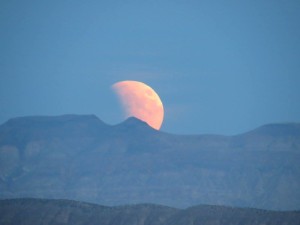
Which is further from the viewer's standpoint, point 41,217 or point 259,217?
point 41,217

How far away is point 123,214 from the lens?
538 ft

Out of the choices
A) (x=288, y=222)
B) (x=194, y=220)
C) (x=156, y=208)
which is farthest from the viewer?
(x=156, y=208)

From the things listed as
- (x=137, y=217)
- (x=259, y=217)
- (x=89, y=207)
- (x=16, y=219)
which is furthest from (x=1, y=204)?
(x=259, y=217)

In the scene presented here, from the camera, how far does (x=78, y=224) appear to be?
531ft

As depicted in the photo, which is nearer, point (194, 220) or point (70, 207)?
point (194, 220)

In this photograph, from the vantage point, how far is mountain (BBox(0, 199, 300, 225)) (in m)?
152

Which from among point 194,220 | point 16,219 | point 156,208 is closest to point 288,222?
point 194,220

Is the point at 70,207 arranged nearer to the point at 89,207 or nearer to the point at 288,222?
the point at 89,207

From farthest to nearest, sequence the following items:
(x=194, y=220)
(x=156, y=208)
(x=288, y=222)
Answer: (x=156, y=208), (x=194, y=220), (x=288, y=222)

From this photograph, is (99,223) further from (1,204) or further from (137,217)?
(1,204)

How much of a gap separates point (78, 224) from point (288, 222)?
146 ft

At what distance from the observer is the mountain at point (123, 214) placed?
500ft

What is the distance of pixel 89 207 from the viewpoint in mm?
169125

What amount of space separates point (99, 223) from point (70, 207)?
36.8ft
